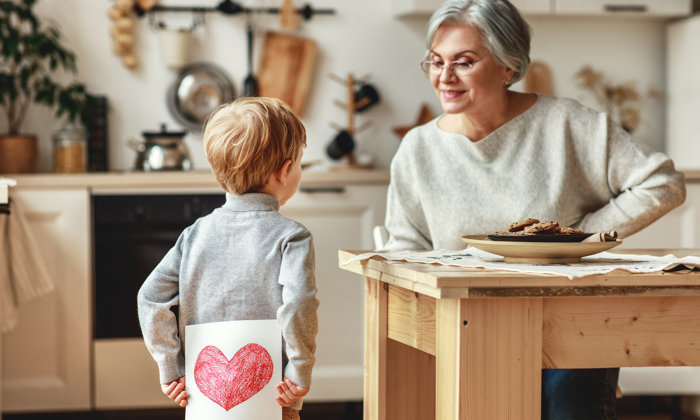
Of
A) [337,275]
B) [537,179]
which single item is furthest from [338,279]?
[537,179]

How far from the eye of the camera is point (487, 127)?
195 centimetres

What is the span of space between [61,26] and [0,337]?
130cm

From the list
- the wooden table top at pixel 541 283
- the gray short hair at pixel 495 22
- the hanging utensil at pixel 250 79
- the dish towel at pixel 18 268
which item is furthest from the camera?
the hanging utensil at pixel 250 79

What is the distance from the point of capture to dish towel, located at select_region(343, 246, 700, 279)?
4.07 feet

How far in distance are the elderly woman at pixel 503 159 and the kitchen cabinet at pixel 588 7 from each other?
1431 mm

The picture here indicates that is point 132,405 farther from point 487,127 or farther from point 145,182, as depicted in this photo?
point 487,127

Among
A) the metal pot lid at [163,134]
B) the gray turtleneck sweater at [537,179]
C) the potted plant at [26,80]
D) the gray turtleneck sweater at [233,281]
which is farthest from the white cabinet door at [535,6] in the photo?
the gray turtleneck sweater at [233,281]

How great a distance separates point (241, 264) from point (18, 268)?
1.52m

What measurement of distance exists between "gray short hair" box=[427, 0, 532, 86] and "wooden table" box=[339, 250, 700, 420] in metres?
0.72

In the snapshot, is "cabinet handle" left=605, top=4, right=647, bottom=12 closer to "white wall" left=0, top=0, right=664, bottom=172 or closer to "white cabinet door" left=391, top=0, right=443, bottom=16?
"white wall" left=0, top=0, right=664, bottom=172

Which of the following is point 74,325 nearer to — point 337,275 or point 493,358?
point 337,275

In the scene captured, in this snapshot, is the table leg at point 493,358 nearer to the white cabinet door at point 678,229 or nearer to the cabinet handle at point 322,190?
the cabinet handle at point 322,190

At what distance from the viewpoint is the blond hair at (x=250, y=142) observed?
1391 mm

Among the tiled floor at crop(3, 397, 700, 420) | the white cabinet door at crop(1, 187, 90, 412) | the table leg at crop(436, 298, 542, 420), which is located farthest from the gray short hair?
the tiled floor at crop(3, 397, 700, 420)
